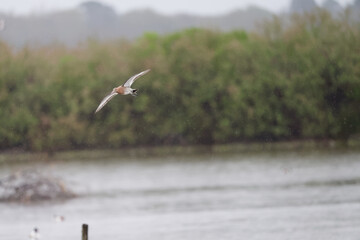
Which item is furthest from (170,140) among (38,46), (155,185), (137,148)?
(155,185)

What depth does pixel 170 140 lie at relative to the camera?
77.9m

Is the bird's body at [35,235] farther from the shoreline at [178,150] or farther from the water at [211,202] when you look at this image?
the shoreline at [178,150]

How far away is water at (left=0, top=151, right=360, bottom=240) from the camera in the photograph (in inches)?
1164

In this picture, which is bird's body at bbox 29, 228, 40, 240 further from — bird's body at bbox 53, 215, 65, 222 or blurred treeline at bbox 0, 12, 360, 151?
blurred treeline at bbox 0, 12, 360, 151

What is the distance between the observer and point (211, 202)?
38.1 metres

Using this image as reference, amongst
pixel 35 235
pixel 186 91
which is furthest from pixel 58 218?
pixel 186 91

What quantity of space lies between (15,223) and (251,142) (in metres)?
42.2

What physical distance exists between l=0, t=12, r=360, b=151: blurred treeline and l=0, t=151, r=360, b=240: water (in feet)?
49.2

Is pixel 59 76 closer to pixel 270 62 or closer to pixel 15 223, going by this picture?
pixel 270 62

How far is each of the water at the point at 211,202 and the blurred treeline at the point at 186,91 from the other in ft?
49.2

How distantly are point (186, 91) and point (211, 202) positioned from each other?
41.2 metres

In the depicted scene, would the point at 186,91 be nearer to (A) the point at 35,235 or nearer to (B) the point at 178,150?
(B) the point at 178,150

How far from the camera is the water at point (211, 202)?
2958 centimetres

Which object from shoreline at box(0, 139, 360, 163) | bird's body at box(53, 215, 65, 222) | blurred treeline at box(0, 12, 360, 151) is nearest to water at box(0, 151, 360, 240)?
bird's body at box(53, 215, 65, 222)
